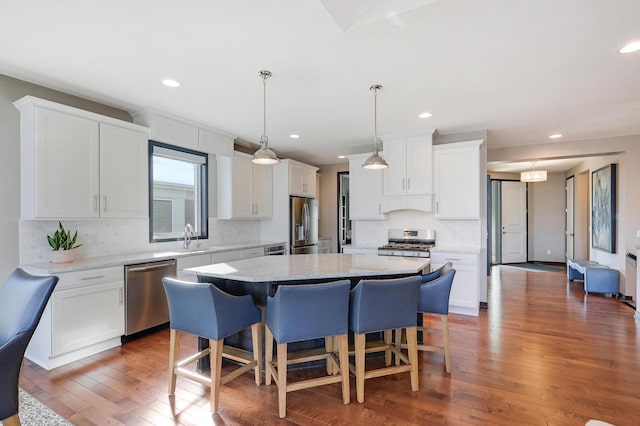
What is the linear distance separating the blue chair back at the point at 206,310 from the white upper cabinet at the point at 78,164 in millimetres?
1731

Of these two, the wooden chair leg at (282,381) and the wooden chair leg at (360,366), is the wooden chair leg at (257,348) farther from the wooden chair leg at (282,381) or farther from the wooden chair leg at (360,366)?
the wooden chair leg at (360,366)

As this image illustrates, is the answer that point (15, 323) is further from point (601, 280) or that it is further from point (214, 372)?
point (601, 280)

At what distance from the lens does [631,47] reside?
2430 mm

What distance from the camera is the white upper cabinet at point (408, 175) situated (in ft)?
15.4

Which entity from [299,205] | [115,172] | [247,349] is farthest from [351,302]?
[299,205]

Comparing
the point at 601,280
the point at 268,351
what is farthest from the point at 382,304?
the point at 601,280

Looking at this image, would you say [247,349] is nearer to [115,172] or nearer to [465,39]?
[115,172]

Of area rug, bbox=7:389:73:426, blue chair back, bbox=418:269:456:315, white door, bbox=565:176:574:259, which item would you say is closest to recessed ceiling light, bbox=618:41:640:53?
blue chair back, bbox=418:269:456:315

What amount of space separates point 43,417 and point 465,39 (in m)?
3.80

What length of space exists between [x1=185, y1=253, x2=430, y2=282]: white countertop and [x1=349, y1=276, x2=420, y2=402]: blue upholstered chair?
0.24 m

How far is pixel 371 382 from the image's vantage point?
2.54 metres

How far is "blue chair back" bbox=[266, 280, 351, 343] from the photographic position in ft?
6.84

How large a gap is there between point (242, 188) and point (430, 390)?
3911mm

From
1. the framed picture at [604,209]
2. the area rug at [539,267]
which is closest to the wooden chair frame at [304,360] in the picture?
the framed picture at [604,209]
